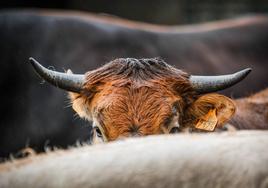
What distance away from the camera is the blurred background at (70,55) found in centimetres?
796

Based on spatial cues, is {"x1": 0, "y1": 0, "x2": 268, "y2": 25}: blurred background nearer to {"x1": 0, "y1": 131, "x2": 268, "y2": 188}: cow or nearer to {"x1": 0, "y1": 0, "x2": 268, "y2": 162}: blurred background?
{"x1": 0, "y1": 0, "x2": 268, "y2": 162}: blurred background

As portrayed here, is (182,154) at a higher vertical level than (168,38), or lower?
lower

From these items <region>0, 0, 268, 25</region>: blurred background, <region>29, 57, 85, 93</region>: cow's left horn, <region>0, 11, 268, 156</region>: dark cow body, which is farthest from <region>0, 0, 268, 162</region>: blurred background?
<region>0, 0, 268, 25</region>: blurred background

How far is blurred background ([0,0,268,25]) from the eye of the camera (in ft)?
43.1

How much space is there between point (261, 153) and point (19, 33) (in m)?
6.63

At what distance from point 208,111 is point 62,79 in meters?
1.12

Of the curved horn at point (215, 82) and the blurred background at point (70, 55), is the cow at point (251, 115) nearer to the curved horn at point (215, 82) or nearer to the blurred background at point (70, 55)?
the curved horn at point (215, 82)

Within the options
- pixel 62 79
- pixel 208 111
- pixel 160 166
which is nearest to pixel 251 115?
pixel 208 111

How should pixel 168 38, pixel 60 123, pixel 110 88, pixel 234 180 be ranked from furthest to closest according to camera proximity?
pixel 168 38
pixel 60 123
pixel 110 88
pixel 234 180

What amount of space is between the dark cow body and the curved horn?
10.8 feet

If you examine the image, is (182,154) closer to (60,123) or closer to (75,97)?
(75,97)

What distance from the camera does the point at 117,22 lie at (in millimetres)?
9008

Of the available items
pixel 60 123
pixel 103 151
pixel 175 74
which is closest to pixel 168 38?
pixel 60 123

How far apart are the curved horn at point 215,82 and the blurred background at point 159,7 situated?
8812 millimetres
